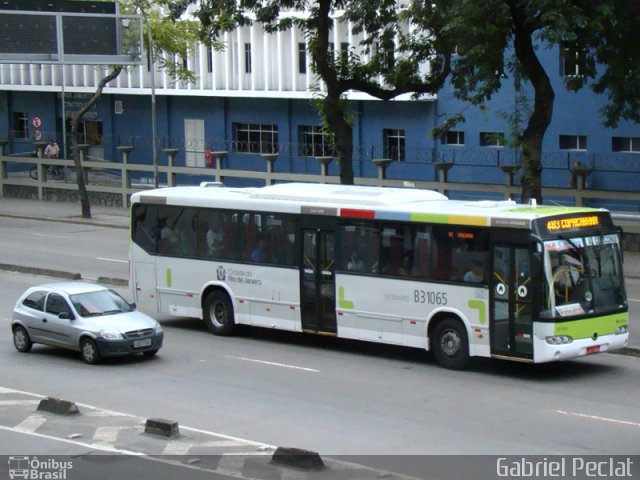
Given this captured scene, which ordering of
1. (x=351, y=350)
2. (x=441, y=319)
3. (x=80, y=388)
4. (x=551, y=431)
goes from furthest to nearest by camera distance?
1. (x=351, y=350)
2. (x=441, y=319)
3. (x=80, y=388)
4. (x=551, y=431)

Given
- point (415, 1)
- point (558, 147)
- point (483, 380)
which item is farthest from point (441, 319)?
point (558, 147)

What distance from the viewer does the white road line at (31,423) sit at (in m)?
14.2

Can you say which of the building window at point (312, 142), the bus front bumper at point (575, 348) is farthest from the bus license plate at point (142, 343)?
the building window at point (312, 142)

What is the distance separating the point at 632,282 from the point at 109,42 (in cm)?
1399

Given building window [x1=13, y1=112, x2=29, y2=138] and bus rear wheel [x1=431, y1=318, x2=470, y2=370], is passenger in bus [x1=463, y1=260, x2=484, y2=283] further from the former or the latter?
building window [x1=13, y1=112, x2=29, y2=138]

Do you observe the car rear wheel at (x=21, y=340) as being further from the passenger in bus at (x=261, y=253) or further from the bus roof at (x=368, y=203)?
the passenger in bus at (x=261, y=253)

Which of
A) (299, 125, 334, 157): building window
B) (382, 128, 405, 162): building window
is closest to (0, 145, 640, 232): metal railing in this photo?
(299, 125, 334, 157): building window

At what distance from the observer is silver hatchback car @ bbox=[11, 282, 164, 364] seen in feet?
61.4

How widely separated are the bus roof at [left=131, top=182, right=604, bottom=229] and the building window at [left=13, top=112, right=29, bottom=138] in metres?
43.3

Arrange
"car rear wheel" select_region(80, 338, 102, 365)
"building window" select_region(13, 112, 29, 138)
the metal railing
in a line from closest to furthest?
"car rear wheel" select_region(80, 338, 102, 365) → the metal railing → "building window" select_region(13, 112, 29, 138)

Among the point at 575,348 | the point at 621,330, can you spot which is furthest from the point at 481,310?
the point at 621,330

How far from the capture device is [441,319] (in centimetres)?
1836

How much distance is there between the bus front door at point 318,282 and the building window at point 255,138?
3175 cm

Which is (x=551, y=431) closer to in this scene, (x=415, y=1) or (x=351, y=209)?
(x=351, y=209)
